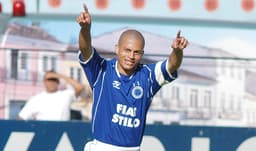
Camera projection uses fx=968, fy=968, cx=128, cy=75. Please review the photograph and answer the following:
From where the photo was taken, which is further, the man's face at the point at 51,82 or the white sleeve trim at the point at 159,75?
the man's face at the point at 51,82

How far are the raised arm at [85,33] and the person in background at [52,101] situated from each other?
2.92m

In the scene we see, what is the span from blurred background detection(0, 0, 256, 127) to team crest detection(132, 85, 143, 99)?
2700 mm

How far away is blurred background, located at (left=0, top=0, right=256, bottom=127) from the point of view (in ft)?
27.9

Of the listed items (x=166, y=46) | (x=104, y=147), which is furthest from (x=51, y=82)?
(x=104, y=147)

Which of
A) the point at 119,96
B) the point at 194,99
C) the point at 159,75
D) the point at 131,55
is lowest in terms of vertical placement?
the point at 194,99

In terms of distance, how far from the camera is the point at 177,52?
569cm

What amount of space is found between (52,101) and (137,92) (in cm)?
298

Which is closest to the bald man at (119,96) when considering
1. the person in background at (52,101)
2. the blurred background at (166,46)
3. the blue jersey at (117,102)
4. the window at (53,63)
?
the blue jersey at (117,102)

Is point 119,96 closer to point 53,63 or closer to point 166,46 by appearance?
point 166,46

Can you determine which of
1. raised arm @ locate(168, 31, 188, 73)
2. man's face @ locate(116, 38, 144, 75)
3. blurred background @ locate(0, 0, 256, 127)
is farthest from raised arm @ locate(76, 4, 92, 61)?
blurred background @ locate(0, 0, 256, 127)

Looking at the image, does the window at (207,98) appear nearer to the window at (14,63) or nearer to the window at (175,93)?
the window at (175,93)

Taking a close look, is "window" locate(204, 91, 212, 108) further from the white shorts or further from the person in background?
the white shorts

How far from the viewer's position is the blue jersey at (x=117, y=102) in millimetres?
5789

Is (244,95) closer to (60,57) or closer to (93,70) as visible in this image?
(60,57)
